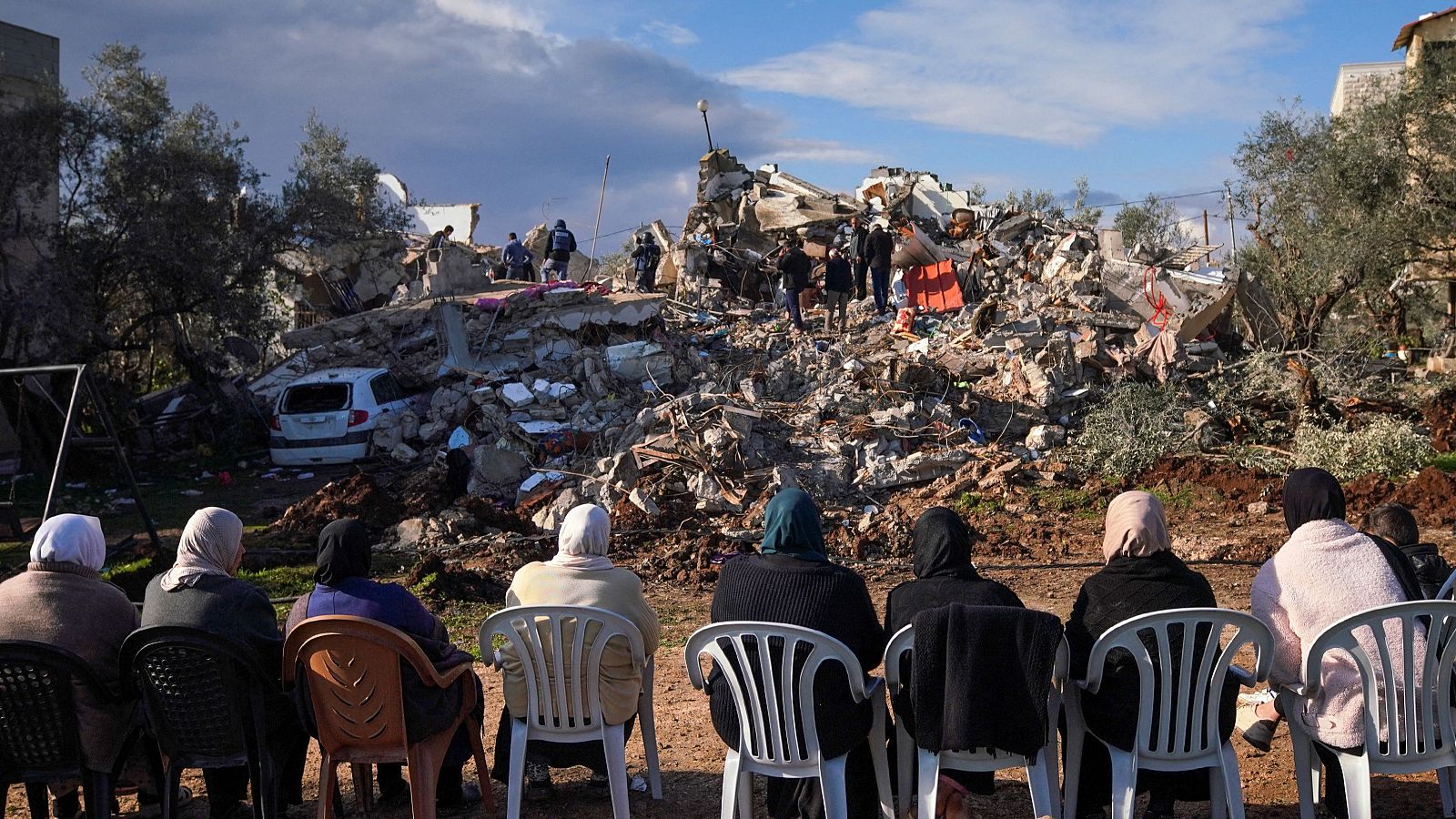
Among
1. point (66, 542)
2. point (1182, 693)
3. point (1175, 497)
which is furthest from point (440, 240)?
point (1182, 693)

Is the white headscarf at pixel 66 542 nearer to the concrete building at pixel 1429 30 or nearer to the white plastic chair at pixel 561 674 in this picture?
the white plastic chair at pixel 561 674

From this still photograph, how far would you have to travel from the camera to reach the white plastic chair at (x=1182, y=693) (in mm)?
3812

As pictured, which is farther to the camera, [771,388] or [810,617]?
[771,388]

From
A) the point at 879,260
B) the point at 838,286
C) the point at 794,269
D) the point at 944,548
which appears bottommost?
the point at 944,548

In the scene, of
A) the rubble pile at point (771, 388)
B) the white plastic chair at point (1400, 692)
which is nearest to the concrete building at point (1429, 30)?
the rubble pile at point (771, 388)

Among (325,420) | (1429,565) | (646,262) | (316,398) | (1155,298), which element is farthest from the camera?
(646,262)

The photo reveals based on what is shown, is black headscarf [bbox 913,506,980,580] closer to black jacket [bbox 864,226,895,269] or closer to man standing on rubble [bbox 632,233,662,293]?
black jacket [bbox 864,226,895,269]

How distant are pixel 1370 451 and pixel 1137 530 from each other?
994 centimetres

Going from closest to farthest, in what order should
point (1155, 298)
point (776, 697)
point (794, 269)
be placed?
point (776, 697)
point (1155, 298)
point (794, 269)

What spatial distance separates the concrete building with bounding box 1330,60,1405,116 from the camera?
69.1 feet

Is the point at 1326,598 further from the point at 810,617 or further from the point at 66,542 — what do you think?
the point at 66,542

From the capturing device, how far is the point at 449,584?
9367 millimetres

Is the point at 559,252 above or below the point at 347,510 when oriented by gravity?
above

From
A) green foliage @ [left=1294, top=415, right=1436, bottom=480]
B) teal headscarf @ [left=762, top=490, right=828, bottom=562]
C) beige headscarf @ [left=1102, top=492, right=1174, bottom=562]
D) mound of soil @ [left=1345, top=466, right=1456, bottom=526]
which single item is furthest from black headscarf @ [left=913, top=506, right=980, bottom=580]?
green foliage @ [left=1294, top=415, right=1436, bottom=480]
